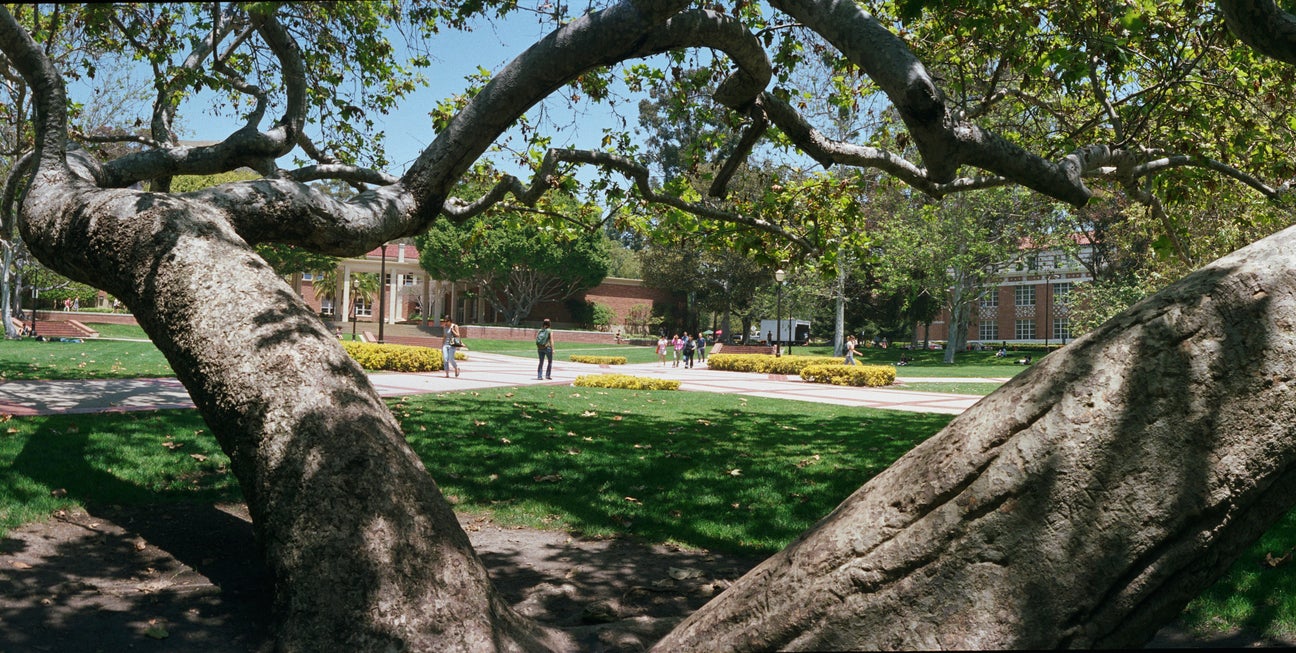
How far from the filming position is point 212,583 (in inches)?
181

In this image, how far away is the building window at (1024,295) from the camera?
59.7 meters

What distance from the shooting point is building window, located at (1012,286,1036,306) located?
196 ft

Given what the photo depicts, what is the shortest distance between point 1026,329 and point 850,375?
145ft

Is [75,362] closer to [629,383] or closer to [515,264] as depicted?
[629,383]

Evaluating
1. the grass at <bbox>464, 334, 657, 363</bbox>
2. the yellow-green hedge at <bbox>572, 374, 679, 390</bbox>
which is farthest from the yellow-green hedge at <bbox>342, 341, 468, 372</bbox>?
the grass at <bbox>464, 334, 657, 363</bbox>

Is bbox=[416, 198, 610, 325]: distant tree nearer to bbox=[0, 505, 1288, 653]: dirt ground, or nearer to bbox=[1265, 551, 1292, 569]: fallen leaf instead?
bbox=[0, 505, 1288, 653]: dirt ground

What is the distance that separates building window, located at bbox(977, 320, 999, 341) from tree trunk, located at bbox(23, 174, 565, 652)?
66.2 metres

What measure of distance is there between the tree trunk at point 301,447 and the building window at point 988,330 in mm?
66233

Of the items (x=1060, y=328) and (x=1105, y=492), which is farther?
(x=1060, y=328)

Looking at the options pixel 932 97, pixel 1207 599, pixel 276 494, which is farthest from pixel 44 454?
pixel 1207 599

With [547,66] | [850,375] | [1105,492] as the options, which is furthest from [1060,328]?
[1105,492]

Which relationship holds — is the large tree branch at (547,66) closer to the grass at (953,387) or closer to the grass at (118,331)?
the grass at (953,387)

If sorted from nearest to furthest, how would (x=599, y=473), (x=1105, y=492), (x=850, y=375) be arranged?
(x=1105, y=492) → (x=599, y=473) → (x=850, y=375)

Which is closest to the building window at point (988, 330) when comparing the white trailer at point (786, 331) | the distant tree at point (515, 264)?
the white trailer at point (786, 331)
